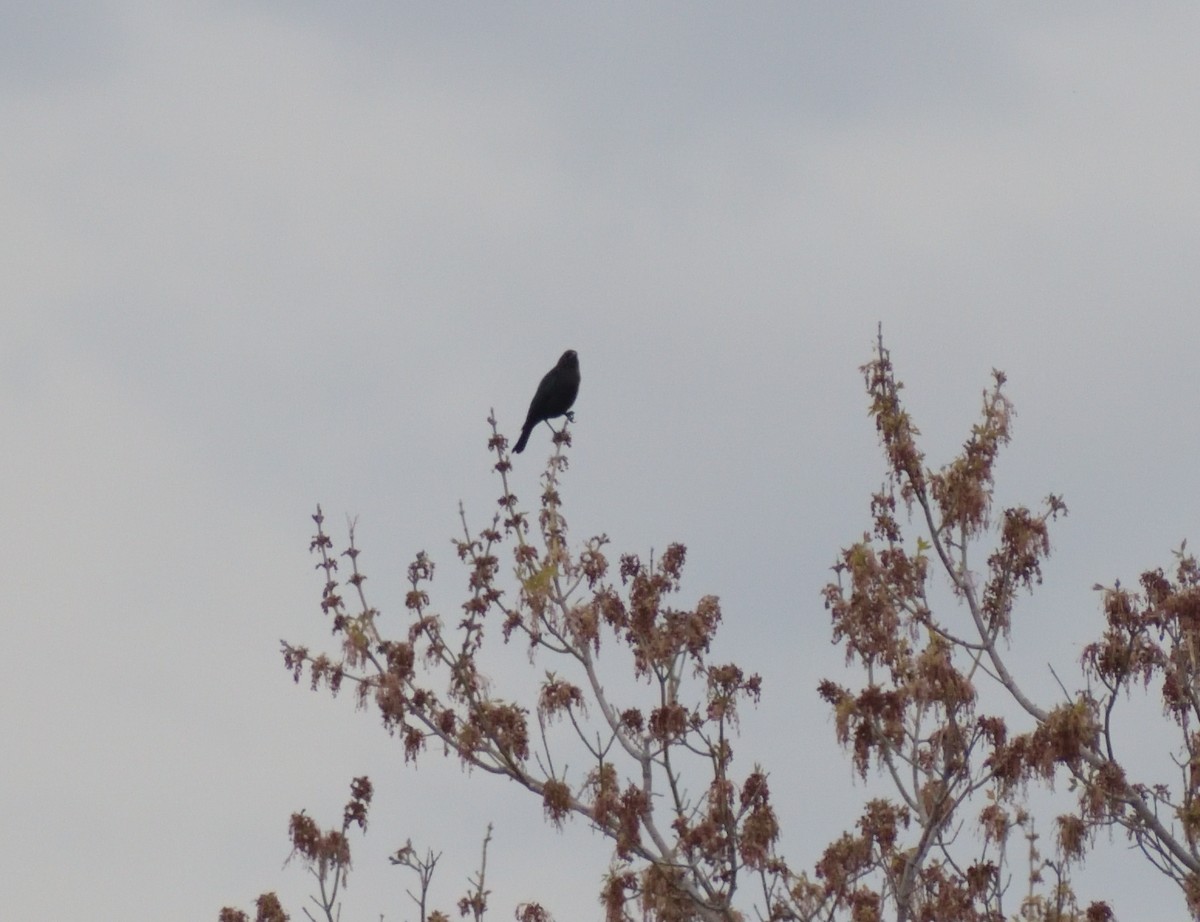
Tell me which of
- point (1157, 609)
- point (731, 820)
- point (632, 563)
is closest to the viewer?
point (731, 820)

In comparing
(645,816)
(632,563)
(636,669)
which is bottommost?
(645,816)

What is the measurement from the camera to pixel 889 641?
1277cm

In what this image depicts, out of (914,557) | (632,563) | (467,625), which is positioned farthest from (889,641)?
(467,625)

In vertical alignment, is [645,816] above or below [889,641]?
below

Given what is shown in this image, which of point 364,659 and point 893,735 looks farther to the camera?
point 364,659

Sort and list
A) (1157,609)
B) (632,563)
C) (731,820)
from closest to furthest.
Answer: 1. (731,820)
2. (1157,609)
3. (632,563)

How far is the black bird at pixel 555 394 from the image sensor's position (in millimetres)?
22547

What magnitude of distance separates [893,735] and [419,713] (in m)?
2.93

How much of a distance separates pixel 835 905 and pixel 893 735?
3.44 ft

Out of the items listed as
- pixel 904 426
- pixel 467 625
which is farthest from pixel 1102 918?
pixel 467 625

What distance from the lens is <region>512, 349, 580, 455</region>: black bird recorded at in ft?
74.0

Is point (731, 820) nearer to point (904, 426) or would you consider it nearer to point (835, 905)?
point (835, 905)

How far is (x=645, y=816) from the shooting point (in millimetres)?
12141

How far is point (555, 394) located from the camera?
885 inches
